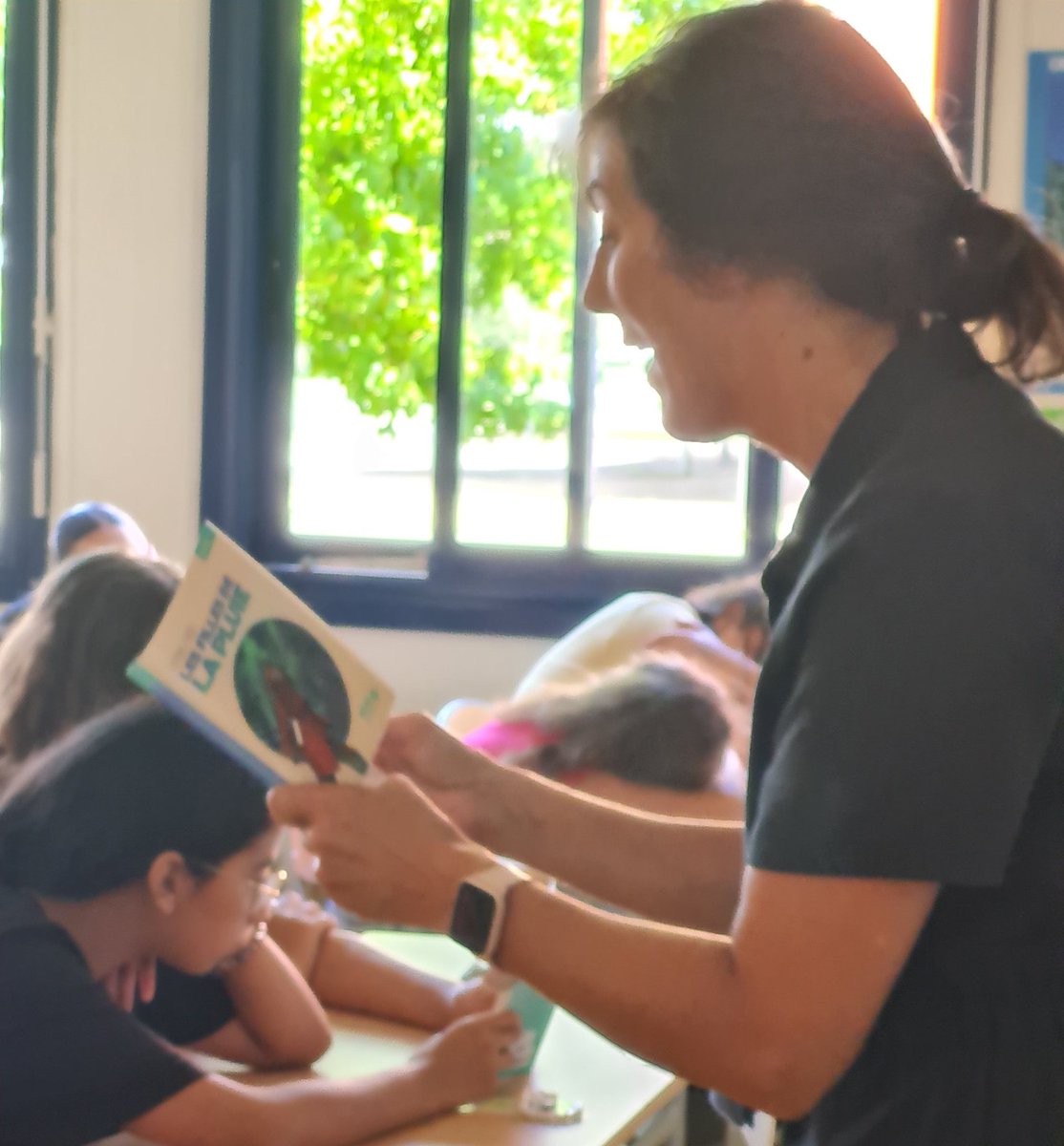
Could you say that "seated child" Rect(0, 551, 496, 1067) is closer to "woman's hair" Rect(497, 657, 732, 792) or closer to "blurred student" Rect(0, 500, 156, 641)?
"woman's hair" Rect(497, 657, 732, 792)

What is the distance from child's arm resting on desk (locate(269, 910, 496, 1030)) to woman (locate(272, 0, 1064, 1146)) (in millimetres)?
612

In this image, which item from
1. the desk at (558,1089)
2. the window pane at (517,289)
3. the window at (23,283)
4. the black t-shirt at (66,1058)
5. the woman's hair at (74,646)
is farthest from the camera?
the window at (23,283)

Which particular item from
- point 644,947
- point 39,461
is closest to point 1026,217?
point 644,947

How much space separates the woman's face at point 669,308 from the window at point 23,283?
3.31 m

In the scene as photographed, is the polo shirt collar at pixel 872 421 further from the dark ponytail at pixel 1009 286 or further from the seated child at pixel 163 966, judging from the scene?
the seated child at pixel 163 966

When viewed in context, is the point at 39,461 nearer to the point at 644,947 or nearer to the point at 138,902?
the point at 138,902

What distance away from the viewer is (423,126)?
404 cm

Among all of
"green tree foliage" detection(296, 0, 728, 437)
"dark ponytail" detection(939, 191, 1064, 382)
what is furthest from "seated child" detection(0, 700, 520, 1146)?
"green tree foliage" detection(296, 0, 728, 437)

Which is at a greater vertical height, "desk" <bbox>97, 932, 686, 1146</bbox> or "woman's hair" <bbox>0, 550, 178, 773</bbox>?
"woman's hair" <bbox>0, 550, 178, 773</bbox>

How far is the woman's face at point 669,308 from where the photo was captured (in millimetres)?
1066

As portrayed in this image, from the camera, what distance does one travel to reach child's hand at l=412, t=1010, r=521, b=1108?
1480 millimetres

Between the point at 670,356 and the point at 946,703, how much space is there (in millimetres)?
357

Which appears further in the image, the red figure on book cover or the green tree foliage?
the green tree foliage

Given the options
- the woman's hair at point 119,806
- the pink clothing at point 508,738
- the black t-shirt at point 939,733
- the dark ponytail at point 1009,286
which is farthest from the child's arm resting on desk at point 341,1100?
the dark ponytail at point 1009,286
